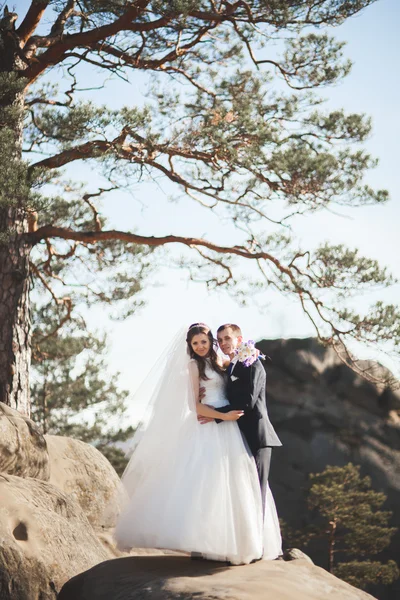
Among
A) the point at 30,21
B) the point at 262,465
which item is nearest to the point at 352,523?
the point at 262,465

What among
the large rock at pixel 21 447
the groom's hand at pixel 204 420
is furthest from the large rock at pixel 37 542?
the groom's hand at pixel 204 420

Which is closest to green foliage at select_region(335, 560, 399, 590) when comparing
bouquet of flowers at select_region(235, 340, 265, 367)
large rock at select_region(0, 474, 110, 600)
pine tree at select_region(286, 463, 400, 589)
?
pine tree at select_region(286, 463, 400, 589)

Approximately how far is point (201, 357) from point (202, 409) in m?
0.38

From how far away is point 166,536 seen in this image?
14.2 feet

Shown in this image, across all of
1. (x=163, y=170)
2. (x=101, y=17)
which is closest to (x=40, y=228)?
(x=163, y=170)

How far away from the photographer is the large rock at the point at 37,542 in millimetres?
4117

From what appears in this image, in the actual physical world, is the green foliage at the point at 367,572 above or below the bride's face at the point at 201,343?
below

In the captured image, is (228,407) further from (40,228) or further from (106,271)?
(106,271)

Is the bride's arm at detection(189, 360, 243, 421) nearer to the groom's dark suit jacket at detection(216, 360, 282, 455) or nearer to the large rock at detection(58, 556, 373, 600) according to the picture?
the groom's dark suit jacket at detection(216, 360, 282, 455)

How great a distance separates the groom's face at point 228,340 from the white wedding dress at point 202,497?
0.66 feet

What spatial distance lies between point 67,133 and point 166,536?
4.64 m

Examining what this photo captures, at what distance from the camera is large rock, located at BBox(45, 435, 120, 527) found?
7234mm

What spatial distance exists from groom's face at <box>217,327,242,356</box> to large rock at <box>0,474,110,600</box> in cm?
166

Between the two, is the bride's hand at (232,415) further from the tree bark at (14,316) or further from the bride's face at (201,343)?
the tree bark at (14,316)
